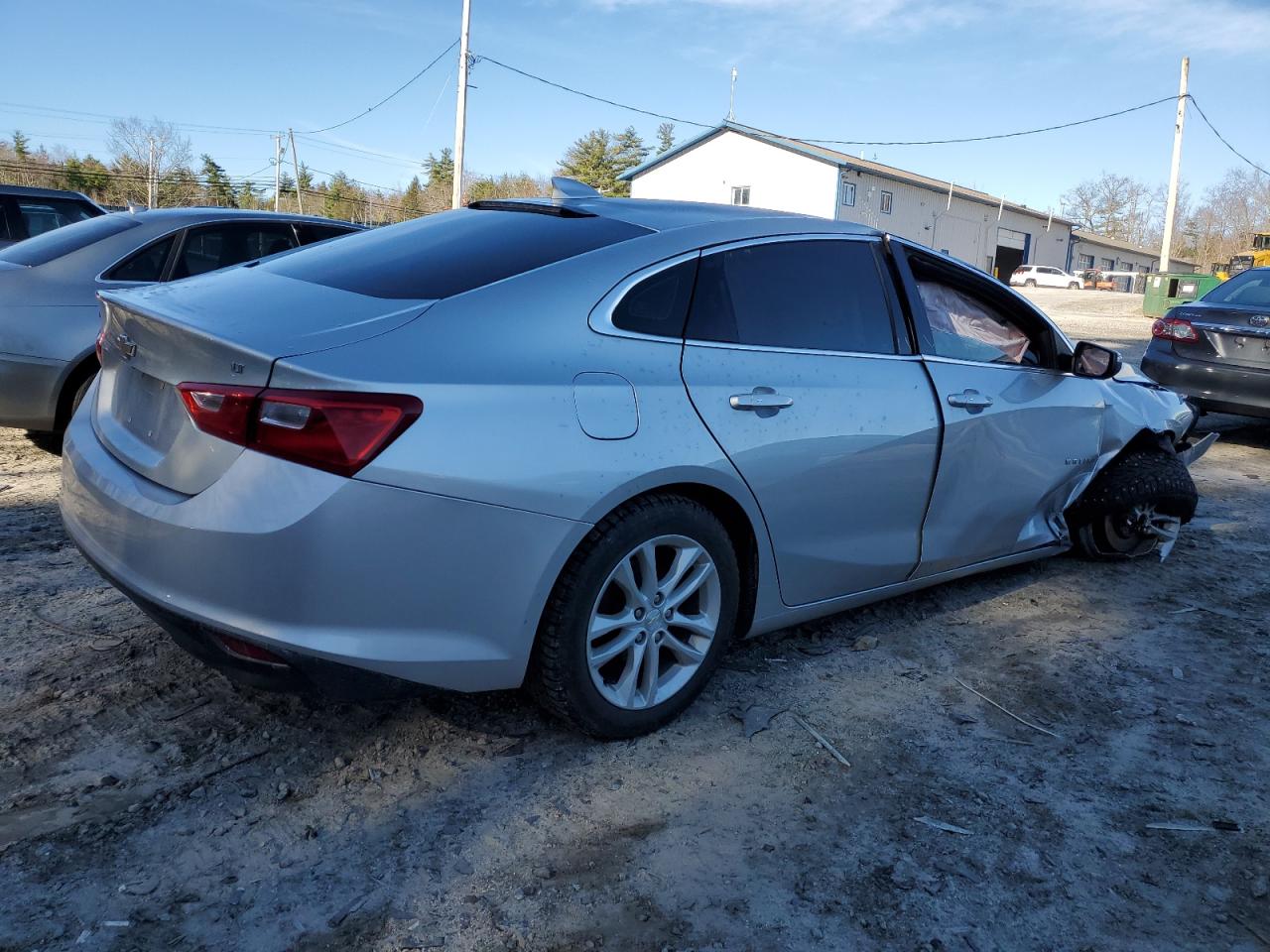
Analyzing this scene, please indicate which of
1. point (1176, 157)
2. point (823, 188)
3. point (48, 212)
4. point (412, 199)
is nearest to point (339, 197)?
point (412, 199)

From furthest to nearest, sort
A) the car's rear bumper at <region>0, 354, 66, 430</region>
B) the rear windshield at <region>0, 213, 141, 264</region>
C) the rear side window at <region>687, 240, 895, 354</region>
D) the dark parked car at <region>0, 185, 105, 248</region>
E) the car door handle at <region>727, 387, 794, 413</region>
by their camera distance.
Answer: the dark parked car at <region>0, 185, 105, 248</region>
the rear windshield at <region>0, 213, 141, 264</region>
the car's rear bumper at <region>0, 354, 66, 430</region>
the rear side window at <region>687, 240, 895, 354</region>
the car door handle at <region>727, 387, 794, 413</region>

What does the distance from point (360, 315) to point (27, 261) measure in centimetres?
379

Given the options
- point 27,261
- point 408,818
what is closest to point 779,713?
point 408,818

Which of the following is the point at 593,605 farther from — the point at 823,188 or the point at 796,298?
the point at 823,188

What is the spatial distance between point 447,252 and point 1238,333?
7.40 metres

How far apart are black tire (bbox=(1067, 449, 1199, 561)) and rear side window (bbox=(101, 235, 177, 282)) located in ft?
16.9

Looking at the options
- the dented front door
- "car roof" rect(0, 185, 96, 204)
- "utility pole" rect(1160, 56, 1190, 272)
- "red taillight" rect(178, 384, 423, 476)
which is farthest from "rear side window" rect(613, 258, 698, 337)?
"utility pole" rect(1160, 56, 1190, 272)

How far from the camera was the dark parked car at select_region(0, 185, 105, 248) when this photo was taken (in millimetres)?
8180

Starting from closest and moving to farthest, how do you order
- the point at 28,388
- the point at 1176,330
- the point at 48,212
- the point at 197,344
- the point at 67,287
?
the point at 197,344
the point at 28,388
the point at 67,287
the point at 1176,330
the point at 48,212

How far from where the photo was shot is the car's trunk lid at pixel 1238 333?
25.5 ft

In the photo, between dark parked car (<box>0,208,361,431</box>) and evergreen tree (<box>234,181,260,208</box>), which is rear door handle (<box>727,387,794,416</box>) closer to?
dark parked car (<box>0,208,361,431</box>)

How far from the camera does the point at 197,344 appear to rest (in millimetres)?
2377

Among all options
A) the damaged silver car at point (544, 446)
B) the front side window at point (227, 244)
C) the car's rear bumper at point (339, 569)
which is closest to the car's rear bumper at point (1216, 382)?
the damaged silver car at point (544, 446)

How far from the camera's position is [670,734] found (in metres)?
2.96
